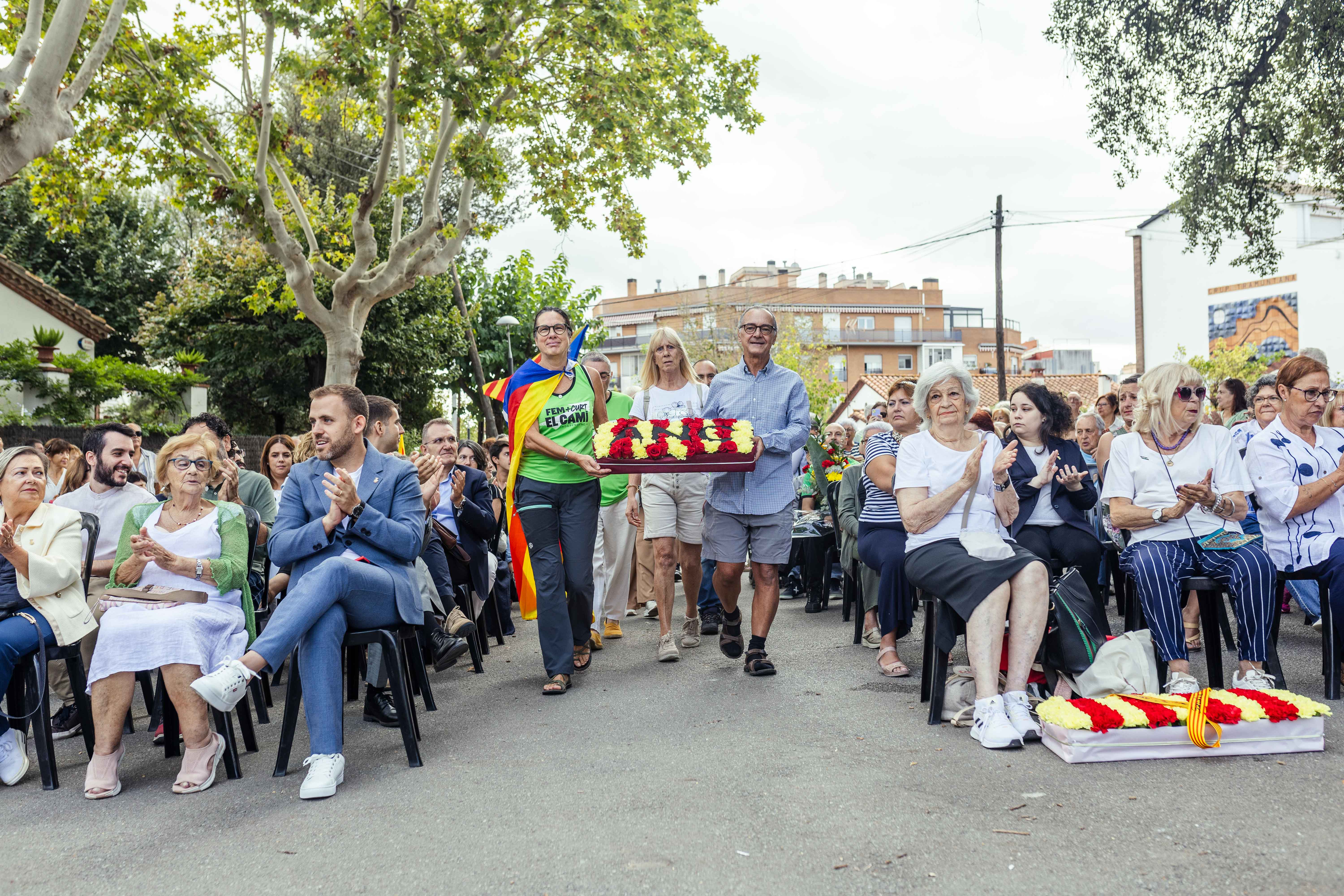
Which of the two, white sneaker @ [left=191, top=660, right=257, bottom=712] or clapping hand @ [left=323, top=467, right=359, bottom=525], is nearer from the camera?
white sneaker @ [left=191, top=660, right=257, bottom=712]

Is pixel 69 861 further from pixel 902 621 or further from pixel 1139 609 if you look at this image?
pixel 1139 609

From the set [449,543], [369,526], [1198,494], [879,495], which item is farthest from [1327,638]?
[449,543]

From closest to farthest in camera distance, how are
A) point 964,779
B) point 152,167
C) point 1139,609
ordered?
point 964,779 → point 1139,609 → point 152,167

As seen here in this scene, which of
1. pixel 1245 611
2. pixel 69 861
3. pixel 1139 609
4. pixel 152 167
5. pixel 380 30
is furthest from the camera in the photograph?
pixel 152 167

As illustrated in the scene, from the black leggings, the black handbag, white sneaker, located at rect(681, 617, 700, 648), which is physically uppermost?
the black leggings

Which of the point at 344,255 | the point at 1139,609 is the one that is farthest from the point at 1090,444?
the point at 344,255

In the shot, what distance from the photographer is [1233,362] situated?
42562 mm

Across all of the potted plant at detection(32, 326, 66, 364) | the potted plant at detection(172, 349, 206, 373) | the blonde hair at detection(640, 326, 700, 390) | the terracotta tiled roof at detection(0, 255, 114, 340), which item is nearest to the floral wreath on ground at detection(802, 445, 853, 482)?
the blonde hair at detection(640, 326, 700, 390)

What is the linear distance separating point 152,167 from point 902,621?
12.7 meters

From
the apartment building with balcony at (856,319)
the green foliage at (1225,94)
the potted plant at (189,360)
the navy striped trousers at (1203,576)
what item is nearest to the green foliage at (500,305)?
the potted plant at (189,360)

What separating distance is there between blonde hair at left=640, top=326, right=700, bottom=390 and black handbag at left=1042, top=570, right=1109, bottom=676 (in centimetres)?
326

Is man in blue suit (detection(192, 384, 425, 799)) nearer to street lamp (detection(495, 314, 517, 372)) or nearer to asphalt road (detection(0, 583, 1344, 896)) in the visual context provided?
asphalt road (detection(0, 583, 1344, 896))

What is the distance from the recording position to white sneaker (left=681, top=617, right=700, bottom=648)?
734 cm

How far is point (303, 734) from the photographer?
530 centimetres
